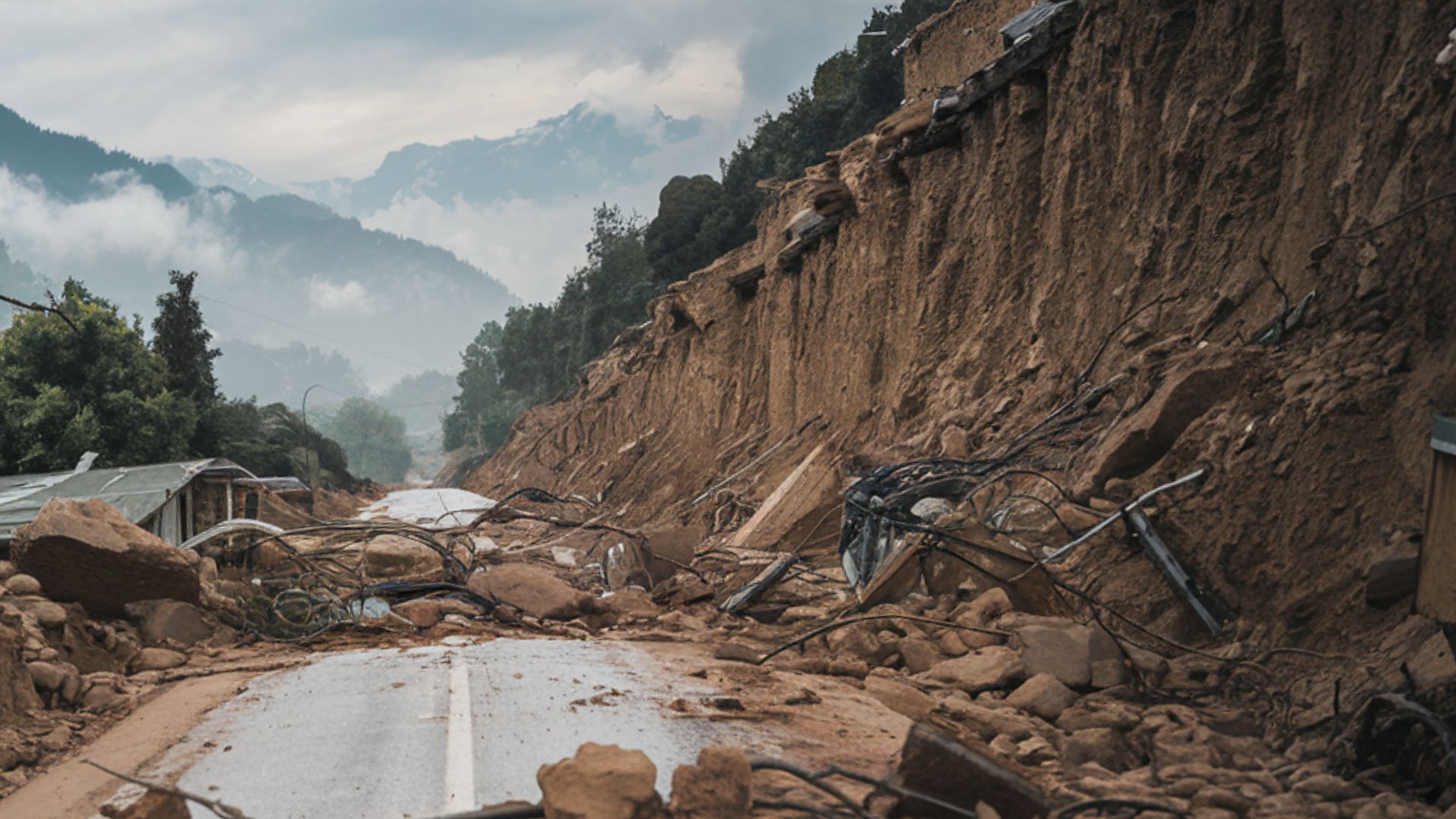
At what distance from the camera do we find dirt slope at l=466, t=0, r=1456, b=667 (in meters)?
7.15

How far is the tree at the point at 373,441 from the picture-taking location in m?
134

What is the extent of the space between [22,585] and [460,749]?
5.79 meters

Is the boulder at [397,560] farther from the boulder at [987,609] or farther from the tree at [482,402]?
the tree at [482,402]

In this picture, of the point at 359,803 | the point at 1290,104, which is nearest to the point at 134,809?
the point at 359,803

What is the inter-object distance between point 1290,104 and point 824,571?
7275 millimetres

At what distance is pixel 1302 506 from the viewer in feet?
23.7

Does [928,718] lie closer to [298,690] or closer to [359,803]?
[359,803]

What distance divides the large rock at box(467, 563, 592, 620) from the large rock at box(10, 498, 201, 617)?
10.8ft

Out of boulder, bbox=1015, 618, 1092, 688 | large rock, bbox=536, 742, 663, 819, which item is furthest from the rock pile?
boulder, bbox=1015, 618, 1092, 688

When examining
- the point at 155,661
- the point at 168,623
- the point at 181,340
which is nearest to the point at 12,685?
the point at 155,661

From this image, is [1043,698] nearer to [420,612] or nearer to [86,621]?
[420,612]

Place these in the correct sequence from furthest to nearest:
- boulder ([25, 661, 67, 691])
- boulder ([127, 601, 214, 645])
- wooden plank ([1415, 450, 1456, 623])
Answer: boulder ([127, 601, 214, 645])
boulder ([25, 661, 67, 691])
wooden plank ([1415, 450, 1456, 623])

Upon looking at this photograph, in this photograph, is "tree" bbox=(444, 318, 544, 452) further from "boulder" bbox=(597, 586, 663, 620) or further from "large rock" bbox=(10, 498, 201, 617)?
"large rock" bbox=(10, 498, 201, 617)

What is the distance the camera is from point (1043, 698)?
679 centimetres
